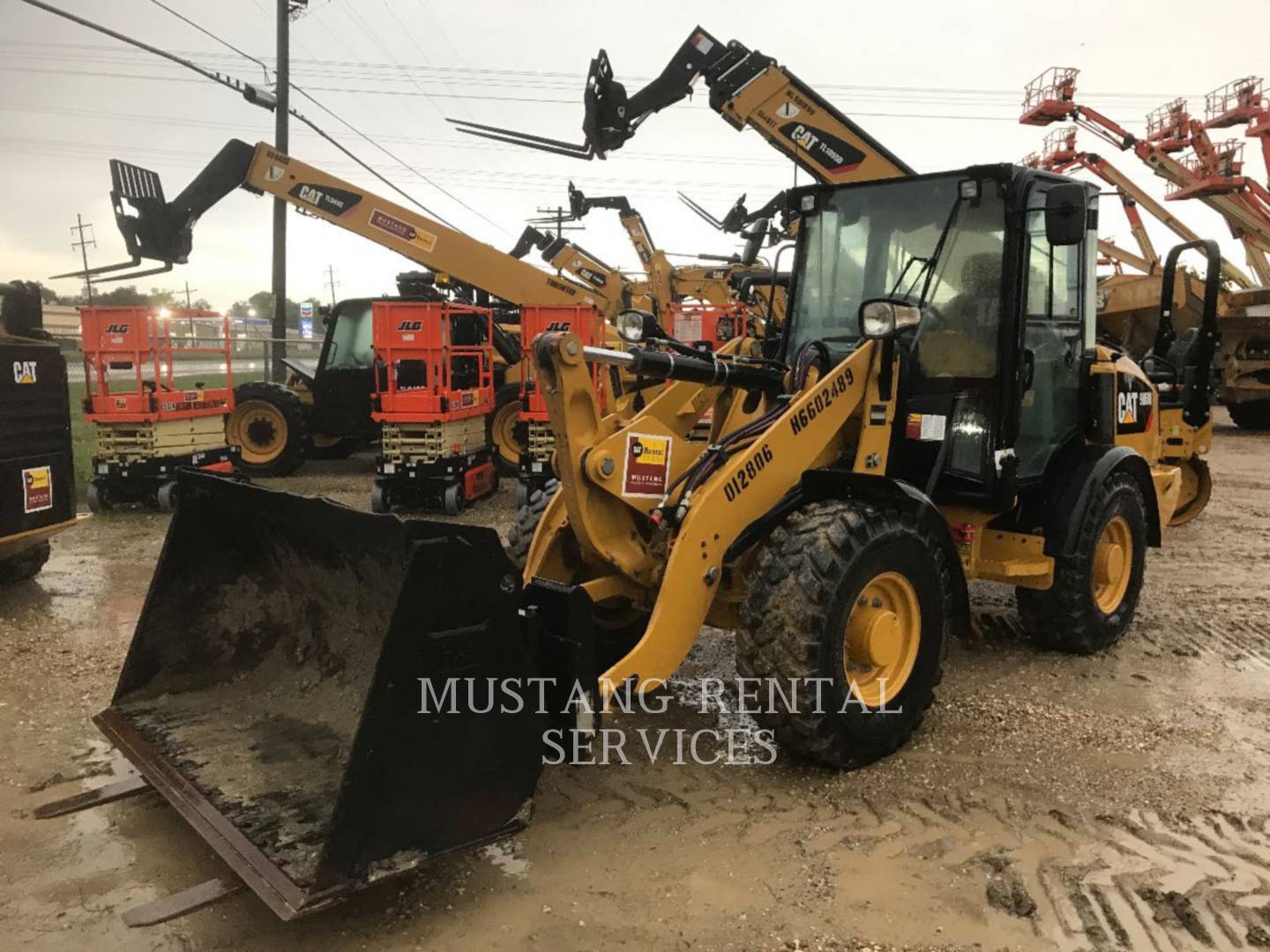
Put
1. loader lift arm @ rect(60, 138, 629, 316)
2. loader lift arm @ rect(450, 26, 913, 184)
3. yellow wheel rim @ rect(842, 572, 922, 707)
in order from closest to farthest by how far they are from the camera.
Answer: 1. yellow wheel rim @ rect(842, 572, 922, 707)
2. loader lift arm @ rect(450, 26, 913, 184)
3. loader lift arm @ rect(60, 138, 629, 316)

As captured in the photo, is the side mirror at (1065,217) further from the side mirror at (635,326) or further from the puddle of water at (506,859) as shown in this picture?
the puddle of water at (506,859)

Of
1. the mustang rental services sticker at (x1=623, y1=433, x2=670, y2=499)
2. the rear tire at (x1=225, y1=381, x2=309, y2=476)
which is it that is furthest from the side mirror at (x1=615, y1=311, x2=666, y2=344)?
the rear tire at (x1=225, y1=381, x2=309, y2=476)

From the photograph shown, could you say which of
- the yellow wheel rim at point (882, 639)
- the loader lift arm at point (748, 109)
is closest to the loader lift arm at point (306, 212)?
the loader lift arm at point (748, 109)

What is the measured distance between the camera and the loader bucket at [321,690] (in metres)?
2.61

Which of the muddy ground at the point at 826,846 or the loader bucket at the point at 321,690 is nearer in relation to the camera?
the loader bucket at the point at 321,690

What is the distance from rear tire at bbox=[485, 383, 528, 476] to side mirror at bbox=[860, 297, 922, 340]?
7621mm

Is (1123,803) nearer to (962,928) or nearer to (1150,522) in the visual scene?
(962,928)

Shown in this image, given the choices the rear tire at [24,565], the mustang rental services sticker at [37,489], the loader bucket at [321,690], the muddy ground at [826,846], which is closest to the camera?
the loader bucket at [321,690]

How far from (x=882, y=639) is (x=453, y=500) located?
6192 millimetres

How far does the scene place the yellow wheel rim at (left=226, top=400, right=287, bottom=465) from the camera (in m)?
11.4

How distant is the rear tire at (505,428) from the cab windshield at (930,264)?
22.6ft

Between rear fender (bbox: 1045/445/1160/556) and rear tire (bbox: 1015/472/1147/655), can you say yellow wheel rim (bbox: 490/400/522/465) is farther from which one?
rear fender (bbox: 1045/445/1160/556)

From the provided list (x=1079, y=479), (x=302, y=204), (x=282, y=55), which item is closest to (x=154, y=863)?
(x=1079, y=479)

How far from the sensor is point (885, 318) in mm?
3840
